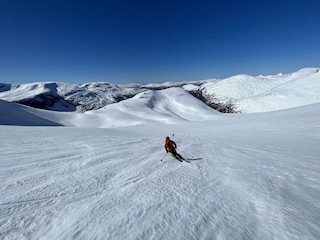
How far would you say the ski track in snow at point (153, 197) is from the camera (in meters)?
3.83

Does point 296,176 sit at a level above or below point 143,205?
above

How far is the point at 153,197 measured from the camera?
519cm

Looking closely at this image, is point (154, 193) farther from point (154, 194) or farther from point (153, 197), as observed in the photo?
point (153, 197)

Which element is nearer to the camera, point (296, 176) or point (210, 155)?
point (296, 176)

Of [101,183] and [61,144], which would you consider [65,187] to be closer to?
[101,183]

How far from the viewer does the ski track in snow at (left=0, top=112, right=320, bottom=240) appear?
383 centimetres

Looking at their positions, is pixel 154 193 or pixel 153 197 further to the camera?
pixel 154 193

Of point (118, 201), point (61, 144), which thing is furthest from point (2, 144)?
point (118, 201)

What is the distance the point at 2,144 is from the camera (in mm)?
10492

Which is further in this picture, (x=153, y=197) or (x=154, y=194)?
(x=154, y=194)

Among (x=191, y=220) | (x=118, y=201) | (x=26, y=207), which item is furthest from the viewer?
(x=118, y=201)

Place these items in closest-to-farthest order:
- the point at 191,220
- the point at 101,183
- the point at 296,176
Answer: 1. the point at 191,220
2. the point at 101,183
3. the point at 296,176

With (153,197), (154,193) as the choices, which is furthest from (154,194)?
(153,197)

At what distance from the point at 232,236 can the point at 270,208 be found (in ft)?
5.95
